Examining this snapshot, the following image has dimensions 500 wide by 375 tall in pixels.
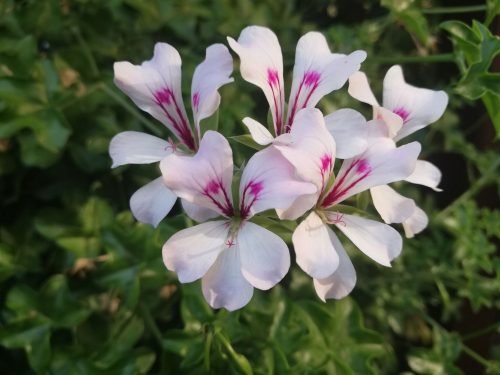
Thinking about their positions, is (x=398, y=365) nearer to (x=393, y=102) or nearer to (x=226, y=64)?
(x=393, y=102)

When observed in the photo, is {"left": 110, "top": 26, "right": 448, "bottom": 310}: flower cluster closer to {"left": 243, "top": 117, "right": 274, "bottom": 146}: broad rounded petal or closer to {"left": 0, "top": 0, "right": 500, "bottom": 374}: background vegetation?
{"left": 243, "top": 117, "right": 274, "bottom": 146}: broad rounded petal

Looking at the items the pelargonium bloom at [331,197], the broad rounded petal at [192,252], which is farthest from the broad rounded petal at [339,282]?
the broad rounded petal at [192,252]

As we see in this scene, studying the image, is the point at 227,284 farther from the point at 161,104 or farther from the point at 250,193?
the point at 161,104

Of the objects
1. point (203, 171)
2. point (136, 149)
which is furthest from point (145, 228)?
point (203, 171)

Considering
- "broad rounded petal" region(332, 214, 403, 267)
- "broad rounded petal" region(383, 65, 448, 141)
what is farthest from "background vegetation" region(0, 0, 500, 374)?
"broad rounded petal" region(332, 214, 403, 267)

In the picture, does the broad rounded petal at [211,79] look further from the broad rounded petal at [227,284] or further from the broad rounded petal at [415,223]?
the broad rounded petal at [415,223]

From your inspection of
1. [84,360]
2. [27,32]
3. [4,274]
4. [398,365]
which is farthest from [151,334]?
[398,365]
